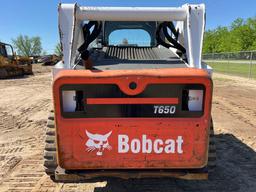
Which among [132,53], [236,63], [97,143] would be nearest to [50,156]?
[97,143]

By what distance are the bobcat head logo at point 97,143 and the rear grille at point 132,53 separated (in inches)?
53.5

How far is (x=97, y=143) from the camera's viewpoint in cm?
276

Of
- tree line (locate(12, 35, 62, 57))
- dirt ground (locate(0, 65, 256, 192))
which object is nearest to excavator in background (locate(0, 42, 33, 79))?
dirt ground (locate(0, 65, 256, 192))

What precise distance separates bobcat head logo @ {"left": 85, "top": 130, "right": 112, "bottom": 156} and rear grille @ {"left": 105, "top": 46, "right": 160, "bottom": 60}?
4.46ft

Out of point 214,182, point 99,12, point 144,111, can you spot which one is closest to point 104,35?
point 99,12

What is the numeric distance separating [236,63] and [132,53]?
2343cm

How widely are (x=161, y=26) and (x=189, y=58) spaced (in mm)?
870

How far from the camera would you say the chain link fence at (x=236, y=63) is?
2105cm

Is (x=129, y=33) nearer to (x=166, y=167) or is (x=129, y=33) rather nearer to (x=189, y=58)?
(x=189, y=58)

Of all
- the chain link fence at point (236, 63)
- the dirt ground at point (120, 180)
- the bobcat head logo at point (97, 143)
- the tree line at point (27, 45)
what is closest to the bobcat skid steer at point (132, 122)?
the bobcat head logo at point (97, 143)

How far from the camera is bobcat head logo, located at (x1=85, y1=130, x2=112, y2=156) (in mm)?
2736

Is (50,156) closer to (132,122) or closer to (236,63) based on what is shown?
(132,122)

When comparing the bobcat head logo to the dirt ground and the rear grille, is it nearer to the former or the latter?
the dirt ground

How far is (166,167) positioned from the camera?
112 inches
